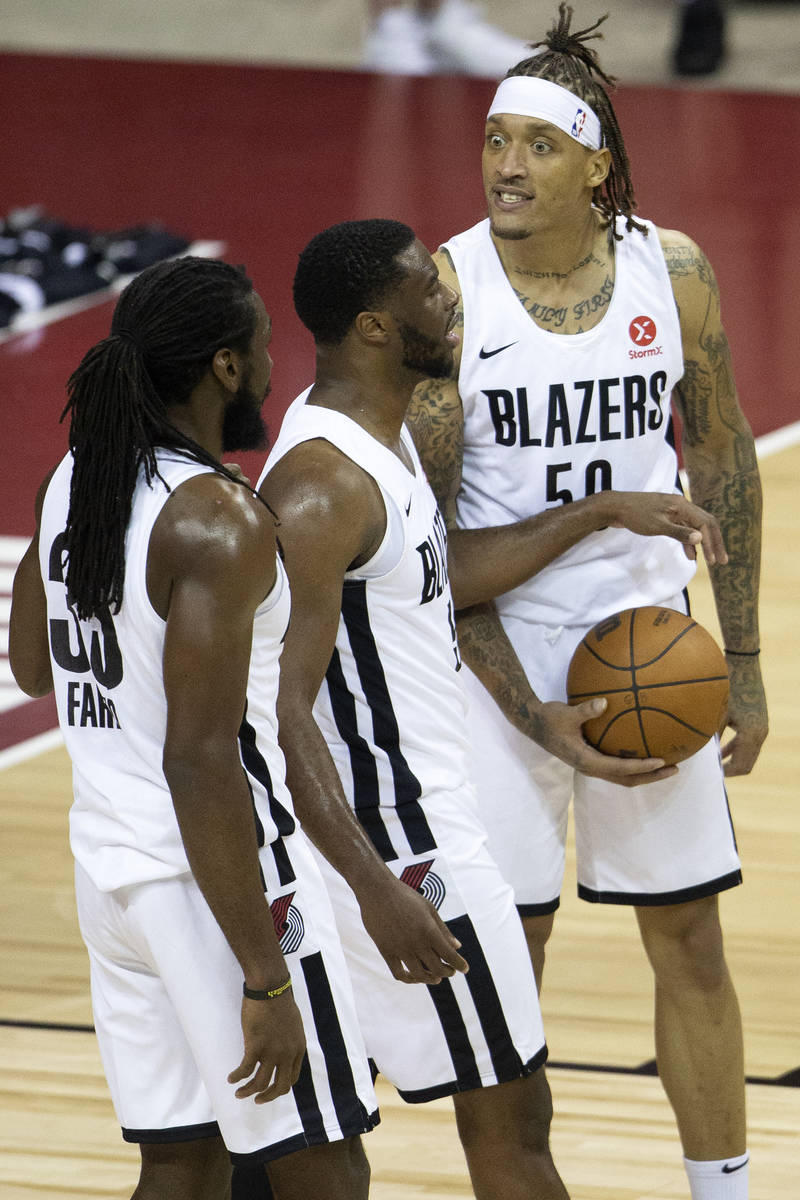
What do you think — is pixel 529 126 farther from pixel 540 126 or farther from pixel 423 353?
pixel 423 353

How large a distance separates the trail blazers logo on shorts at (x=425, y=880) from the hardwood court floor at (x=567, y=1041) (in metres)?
0.92

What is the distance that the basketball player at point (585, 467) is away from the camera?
3594mm

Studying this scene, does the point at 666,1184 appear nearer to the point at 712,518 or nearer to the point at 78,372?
the point at 712,518

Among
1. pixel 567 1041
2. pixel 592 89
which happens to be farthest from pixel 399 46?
pixel 592 89

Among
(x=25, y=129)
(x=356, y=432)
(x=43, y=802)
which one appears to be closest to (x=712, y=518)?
(x=356, y=432)

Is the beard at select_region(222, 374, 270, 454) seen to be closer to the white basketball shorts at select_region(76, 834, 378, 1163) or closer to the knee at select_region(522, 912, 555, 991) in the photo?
the white basketball shorts at select_region(76, 834, 378, 1163)

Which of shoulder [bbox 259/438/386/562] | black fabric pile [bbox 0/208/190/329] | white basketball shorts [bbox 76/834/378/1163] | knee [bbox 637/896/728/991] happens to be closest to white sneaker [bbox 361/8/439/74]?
black fabric pile [bbox 0/208/190/329]

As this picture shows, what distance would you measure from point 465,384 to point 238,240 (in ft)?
25.3

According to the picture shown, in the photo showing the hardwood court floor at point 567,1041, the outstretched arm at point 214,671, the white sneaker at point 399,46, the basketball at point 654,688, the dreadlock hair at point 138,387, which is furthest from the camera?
the white sneaker at point 399,46

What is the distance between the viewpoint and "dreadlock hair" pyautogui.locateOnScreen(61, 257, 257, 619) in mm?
2680

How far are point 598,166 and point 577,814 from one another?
1.14 metres

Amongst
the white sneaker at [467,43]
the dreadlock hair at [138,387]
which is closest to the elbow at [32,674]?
the dreadlock hair at [138,387]

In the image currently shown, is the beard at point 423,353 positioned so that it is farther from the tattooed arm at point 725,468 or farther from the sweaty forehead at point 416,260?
the tattooed arm at point 725,468

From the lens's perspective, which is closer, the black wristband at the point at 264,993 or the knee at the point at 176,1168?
the black wristband at the point at 264,993
